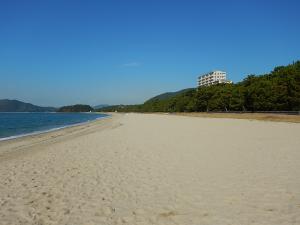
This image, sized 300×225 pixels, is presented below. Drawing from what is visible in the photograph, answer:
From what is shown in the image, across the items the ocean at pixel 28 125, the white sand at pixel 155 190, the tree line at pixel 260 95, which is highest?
the tree line at pixel 260 95

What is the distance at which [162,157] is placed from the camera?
1302 centimetres

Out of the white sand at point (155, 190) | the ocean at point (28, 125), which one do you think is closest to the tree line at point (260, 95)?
the ocean at point (28, 125)

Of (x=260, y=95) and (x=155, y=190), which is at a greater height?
(x=260, y=95)

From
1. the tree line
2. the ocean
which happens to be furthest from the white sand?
the tree line

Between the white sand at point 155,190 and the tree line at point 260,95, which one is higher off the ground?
the tree line at point 260,95

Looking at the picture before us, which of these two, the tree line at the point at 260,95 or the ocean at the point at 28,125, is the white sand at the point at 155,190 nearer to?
the ocean at the point at 28,125

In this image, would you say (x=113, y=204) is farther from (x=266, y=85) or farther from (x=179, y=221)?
(x=266, y=85)

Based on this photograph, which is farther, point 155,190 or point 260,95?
point 260,95

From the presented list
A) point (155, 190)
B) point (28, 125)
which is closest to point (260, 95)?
point (28, 125)

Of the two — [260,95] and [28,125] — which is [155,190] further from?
[260,95]

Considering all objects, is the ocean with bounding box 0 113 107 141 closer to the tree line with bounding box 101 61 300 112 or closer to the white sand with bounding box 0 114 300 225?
the white sand with bounding box 0 114 300 225

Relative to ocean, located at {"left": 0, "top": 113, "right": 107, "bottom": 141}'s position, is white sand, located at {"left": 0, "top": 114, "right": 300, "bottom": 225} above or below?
above

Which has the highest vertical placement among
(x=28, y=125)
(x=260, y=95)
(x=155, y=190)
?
(x=260, y=95)

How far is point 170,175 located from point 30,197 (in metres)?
4.02
